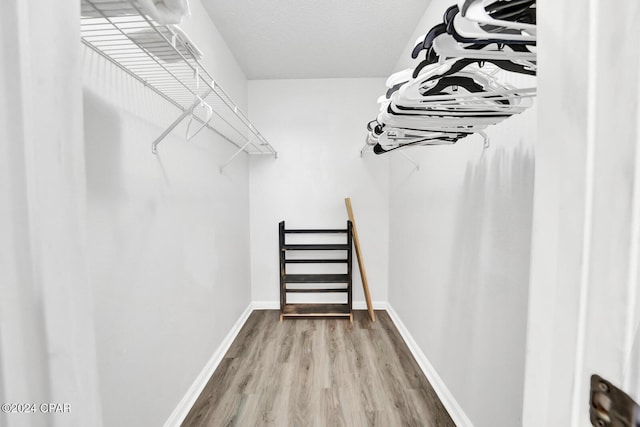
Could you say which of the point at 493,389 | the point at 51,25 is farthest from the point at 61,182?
the point at 493,389

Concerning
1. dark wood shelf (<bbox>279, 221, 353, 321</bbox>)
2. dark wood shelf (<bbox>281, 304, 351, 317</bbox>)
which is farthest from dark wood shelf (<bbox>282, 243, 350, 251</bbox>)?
dark wood shelf (<bbox>281, 304, 351, 317</bbox>)

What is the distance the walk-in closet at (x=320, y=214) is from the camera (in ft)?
0.89

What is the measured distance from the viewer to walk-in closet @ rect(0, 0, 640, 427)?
27 cm

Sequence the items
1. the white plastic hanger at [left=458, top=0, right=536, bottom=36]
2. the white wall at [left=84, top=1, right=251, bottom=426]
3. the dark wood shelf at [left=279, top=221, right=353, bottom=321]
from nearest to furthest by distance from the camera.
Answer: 1. the white plastic hanger at [left=458, top=0, right=536, bottom=36]
2. the white wall at [left=84, top=1, right=251, bottom=426]
3. the dark wood shelf at [left=279, top=221, right=353, bottom=321]

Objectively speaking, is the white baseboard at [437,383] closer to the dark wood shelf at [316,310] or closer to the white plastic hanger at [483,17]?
the dark wood shelf at [316,310]

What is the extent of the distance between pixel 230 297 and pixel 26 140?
2030 mm

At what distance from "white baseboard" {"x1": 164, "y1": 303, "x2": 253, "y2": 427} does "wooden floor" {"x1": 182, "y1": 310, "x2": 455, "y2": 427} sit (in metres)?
0.03

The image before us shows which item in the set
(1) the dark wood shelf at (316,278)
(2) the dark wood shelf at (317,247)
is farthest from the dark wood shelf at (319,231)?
(2) the dark wood shelf at (317,247)

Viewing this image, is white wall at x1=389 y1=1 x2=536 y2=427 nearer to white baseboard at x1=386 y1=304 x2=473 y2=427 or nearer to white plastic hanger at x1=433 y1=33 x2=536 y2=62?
white baseboard at x1=386 y1=304 x2=473 y2=427

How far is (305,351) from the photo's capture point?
6.45 feet

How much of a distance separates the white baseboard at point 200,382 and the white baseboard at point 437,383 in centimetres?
134

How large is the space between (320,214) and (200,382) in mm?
1648

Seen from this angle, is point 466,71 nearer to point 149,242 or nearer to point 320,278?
point 149,242

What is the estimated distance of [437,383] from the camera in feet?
5.15
